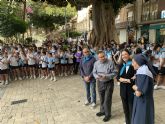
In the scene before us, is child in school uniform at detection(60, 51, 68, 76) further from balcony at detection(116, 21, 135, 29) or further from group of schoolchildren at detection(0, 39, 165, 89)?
balcony at detection(116, 21, 135, 29)

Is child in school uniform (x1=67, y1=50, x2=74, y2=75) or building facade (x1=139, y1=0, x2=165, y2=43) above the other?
building facade (x1=139, y1=0, x2=165, y2=43)

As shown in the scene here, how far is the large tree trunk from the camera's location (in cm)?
2280

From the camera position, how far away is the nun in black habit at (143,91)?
564 cm

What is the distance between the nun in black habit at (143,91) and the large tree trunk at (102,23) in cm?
1678

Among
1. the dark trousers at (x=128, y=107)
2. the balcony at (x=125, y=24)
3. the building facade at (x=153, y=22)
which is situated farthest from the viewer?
the balcony at (x=125, y=24)

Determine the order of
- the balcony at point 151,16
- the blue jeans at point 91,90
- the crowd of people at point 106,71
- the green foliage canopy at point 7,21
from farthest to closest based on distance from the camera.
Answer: the balcony at point 151,16
the green foliage canopy at point 7,21
the blue jeans at point 91,90
the crowd of people at point 106,71

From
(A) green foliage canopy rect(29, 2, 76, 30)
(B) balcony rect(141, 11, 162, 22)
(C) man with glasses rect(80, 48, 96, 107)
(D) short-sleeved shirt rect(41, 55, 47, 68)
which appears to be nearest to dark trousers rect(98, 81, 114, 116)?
(C) man with glasses rect(80, 48, 96, 107)

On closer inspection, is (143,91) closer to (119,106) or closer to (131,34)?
(119,106)

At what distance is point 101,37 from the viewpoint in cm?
2273

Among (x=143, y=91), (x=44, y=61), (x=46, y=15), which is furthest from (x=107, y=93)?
(x=46, y=15)

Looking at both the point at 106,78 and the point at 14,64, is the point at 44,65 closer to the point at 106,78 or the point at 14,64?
the point at 14,64

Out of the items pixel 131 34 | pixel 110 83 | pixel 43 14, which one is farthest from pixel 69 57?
pixel 43 14

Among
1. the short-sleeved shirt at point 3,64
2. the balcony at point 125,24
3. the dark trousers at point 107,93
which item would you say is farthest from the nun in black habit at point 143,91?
the balcony at point 125,24

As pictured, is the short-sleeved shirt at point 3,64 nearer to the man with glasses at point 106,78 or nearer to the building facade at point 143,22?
the man with glasses at point 106,78
